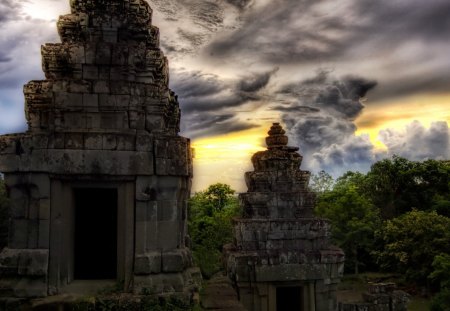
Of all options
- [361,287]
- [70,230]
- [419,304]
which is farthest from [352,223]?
[70,230]

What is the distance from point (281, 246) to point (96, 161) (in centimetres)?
→ 867

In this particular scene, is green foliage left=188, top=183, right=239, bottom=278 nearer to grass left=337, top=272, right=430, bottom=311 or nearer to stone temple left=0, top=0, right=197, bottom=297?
grass left=337, top=272, right=430, bottom=311

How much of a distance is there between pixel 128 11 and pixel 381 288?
1438 cm

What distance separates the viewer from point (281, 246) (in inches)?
551

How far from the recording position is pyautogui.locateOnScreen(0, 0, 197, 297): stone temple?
6594 millimetres

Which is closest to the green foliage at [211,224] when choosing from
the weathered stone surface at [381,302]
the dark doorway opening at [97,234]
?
the weathered stone surface at [381,302]

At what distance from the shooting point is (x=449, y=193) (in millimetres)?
32406

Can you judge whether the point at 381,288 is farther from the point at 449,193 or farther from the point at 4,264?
the point at 449,193

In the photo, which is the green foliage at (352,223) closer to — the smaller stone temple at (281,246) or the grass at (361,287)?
the grass at (361,287)

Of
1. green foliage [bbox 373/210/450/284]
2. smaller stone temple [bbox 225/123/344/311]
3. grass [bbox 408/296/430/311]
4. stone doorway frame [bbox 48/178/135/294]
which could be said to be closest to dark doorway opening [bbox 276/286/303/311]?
smaller stone temple [bbox 225/123/344/311]

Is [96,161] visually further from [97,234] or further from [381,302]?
[381,302]

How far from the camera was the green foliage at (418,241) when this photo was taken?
23703 millimetres

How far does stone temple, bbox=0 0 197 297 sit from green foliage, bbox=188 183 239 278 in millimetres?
8936

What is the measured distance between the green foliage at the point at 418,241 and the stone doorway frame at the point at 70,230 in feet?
68.7
